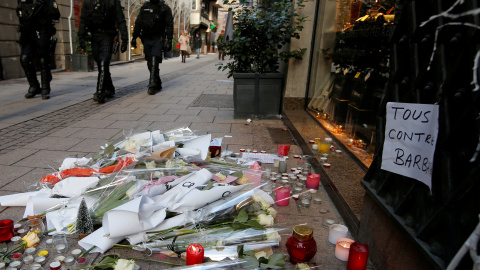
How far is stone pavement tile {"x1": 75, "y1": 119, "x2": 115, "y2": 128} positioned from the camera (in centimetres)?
498

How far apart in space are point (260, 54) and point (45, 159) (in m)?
3.37

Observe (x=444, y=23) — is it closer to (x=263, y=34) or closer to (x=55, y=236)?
(x=55, y=236)

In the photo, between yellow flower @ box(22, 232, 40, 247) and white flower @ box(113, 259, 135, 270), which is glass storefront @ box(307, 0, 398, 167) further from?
yellow flower @ box(22, 232, 40, 247)

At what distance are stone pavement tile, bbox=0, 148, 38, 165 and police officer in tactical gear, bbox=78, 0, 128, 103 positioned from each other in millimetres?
2992

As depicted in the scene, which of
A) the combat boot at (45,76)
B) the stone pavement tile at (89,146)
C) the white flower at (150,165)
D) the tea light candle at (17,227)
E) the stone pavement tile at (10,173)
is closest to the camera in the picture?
the tea light candle at (17,227)

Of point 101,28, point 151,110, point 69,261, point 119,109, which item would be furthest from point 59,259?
point 101,28

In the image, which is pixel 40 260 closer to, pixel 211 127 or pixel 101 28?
pixel 211 127

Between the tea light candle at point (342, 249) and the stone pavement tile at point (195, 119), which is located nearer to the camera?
the tea light candle at point (342, 249)

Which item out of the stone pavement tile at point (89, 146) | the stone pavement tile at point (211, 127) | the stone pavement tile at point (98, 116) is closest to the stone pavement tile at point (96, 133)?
the stone pavement tile at point (89, 146)

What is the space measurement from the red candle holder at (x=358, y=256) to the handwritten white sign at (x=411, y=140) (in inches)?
17.0

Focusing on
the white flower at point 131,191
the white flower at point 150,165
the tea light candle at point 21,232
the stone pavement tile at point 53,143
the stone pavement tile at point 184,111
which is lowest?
the tea light candle at point 21,232

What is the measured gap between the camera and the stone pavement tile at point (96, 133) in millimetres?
4438

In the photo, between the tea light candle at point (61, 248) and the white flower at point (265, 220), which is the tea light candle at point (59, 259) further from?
the white flower at point (265, 220)

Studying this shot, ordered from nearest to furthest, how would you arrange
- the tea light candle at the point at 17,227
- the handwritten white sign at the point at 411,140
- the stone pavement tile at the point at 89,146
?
the handwritten white sign at the point at 411,140
the tea light candle at the point at 17,227
the stone pavement tile at the point at 89,146
